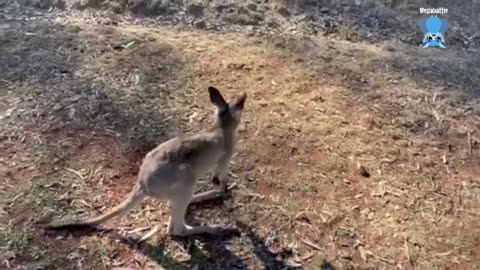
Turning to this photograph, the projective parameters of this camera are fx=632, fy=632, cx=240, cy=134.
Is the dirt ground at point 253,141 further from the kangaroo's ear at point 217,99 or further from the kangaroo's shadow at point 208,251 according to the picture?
the kangaroo's ear at point 217,99

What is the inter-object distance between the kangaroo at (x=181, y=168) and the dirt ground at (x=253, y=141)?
0.34ft

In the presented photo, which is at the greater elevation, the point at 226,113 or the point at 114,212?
the point at 226,113

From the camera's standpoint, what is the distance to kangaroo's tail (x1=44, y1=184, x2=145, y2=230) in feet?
11.3

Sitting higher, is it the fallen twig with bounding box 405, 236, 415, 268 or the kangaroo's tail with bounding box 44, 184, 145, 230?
the kangaroo's tail with bounding box 44, 184, 145, 230

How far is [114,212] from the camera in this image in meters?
3.47

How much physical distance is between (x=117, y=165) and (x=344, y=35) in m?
3.01

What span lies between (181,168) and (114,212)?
461 mm

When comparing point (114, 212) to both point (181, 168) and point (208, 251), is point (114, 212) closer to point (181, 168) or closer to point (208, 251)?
point (181, 168)

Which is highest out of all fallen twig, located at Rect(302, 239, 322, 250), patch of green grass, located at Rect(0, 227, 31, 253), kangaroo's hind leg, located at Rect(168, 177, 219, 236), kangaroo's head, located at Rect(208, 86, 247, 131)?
kangaroo's head, located at Rect(208, 86, 247, 131)

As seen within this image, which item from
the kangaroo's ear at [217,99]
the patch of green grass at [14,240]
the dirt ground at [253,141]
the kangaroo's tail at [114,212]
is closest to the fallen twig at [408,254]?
the dirt ground at [253,141]

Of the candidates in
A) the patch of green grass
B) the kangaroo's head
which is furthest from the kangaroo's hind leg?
the patch of green grass

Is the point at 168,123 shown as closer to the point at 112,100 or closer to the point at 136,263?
the point at 112,100

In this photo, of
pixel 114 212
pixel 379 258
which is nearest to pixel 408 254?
pixel 379 258

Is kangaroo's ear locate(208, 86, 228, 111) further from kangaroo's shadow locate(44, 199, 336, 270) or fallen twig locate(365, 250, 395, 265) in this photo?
fallen twig locate(365, 250, 395, 265)
